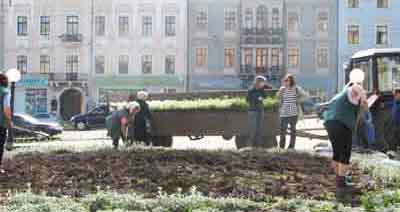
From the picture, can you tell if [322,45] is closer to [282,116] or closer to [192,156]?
[282,116]

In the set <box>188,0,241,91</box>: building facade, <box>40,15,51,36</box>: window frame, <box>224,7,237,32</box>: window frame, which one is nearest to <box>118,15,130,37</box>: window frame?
<box>188,0,241,91</box>: building facade

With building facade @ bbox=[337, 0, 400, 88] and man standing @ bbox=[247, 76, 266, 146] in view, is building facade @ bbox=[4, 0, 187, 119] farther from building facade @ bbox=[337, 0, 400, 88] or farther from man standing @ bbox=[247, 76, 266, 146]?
man standing @ bbox=[247, 76, 266, 146]

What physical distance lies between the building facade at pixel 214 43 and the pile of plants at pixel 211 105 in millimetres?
38514

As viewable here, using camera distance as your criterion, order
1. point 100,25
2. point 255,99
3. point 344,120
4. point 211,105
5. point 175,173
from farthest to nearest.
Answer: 1. point 100,25
2. point 211,105
3. point 255,99
4. point 175,173
5. point 344,120

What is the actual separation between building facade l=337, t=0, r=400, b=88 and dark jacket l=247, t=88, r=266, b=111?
137ft

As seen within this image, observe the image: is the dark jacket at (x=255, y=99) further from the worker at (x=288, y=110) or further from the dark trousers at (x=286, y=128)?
the dark trousers at (x=286, y=128)

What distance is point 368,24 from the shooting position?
56.1 m

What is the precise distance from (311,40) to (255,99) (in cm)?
4233

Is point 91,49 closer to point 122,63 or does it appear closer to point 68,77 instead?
point 122,63

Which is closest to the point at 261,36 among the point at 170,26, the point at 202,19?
the point at 202,19

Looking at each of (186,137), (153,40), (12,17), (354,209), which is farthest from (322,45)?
(354,209)

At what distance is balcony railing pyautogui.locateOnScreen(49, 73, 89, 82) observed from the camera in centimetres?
5591

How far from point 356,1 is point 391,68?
43.1m

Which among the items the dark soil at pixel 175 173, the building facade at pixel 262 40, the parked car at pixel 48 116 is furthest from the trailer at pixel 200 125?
the building facade at pixel 262 40
